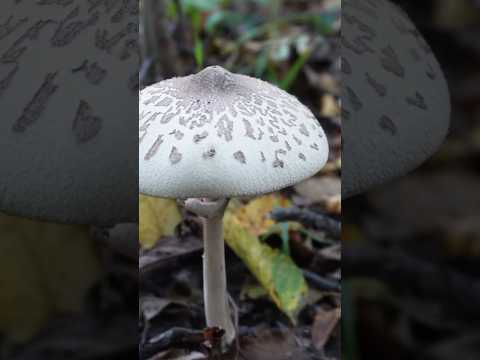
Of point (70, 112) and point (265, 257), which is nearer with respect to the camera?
point (70, 112)

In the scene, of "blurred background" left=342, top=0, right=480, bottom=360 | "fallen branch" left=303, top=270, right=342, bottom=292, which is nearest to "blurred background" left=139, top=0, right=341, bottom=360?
"fallen branch" left=303, top=270, right=342, bottom=292

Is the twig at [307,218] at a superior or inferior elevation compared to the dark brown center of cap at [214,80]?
inferior

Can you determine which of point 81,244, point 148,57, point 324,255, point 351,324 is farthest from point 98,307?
point 148,57

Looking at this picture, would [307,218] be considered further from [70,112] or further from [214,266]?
[70,112]

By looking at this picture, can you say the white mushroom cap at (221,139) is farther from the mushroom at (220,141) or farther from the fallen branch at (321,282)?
the fallen branch at (321,282)

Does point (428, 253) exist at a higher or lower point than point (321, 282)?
higher

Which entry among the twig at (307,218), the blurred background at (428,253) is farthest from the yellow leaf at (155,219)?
the blurred background at (428,253)

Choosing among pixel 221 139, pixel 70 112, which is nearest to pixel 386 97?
pixel 221 139
